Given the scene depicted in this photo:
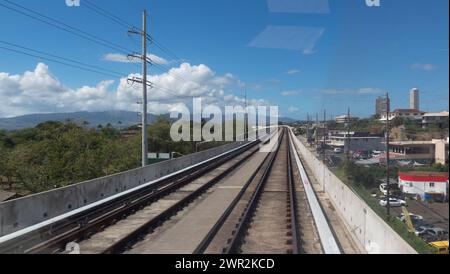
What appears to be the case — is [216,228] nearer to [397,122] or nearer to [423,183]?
[397,122]

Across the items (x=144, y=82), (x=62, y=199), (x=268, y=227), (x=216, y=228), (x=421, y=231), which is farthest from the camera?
(x=144, y=82)

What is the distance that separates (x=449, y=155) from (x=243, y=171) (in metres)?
23.1

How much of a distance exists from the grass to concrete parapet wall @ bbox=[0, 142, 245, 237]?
6950mm

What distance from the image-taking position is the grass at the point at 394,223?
5410 mm

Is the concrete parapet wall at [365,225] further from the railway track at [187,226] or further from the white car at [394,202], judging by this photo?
the railway track at [187,226]

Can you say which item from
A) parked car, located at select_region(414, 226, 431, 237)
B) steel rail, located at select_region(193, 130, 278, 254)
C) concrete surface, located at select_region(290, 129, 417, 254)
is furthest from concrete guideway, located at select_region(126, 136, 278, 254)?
parked car, located at select_region(414, 226, 431, 237)

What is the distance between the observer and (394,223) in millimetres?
6590

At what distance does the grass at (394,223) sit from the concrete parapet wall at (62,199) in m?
6.95

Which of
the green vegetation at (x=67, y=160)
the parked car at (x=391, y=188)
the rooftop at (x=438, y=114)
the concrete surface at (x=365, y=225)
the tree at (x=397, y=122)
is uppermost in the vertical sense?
the rooftop at (x=438, y=114)

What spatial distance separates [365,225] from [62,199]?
303 inches

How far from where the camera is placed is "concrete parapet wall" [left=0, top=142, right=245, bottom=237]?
919 centimetres

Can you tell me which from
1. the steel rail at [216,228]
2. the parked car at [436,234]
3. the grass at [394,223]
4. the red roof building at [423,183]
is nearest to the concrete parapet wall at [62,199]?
the steel rail at [216,228]

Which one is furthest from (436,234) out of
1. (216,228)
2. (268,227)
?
(268,227)
